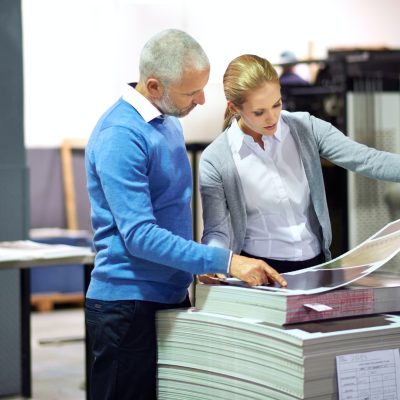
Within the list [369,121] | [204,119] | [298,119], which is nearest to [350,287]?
[298,119]

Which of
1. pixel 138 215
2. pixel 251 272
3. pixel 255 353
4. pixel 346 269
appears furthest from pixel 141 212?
pixel 346 269

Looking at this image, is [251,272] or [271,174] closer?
[251,272]

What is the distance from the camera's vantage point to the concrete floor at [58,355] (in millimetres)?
4367

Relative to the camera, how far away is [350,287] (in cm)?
183

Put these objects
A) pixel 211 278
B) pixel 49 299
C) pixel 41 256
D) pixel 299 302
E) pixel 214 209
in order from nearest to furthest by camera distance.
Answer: pixel 299 302 < pixel 211 278 < pixel 214 209 < pixel 41 256 < pixel 49 299

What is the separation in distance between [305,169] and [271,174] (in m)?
0.08

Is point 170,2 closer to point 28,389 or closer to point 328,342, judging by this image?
point 28,389

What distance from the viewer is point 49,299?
702 cm

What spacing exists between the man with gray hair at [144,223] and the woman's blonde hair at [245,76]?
178 millimetres

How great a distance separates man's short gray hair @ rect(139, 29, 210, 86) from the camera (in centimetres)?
186

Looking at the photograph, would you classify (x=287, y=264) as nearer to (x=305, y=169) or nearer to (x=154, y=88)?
(x=305, y=169)

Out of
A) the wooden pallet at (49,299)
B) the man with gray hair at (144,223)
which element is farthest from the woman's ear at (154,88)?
the wooden pallet at (49,299)

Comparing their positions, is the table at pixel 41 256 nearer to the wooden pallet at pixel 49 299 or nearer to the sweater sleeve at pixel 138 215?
the sweater sleeve at pixel 138 215

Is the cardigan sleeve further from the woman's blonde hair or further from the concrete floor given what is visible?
the concrete floor
